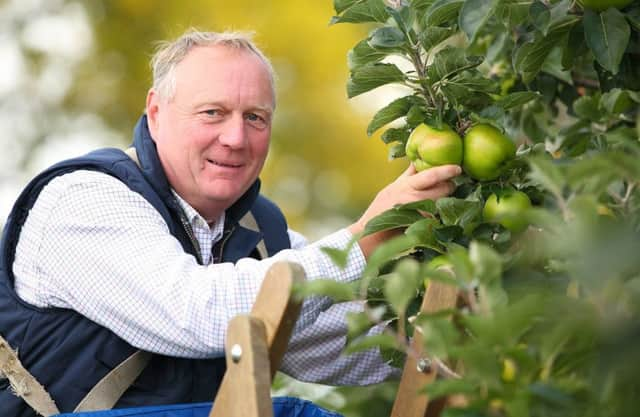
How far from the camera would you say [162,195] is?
8.16 feet

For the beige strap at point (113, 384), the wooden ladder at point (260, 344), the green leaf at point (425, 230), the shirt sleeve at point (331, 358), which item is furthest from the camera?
the shirt sleeve at point (331, 358)

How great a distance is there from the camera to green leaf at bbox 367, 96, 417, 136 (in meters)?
1.89

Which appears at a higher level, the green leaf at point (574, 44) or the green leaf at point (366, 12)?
the green leaf at point (366, 12)

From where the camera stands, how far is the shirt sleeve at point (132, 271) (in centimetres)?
190

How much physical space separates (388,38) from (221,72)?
0.84 m

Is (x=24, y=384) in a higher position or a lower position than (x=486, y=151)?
lower

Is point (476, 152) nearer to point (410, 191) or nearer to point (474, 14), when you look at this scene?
point (410, 191)

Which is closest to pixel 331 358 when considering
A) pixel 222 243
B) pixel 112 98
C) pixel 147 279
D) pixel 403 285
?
pixel 222 243

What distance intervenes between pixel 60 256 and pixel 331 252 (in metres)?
1.14

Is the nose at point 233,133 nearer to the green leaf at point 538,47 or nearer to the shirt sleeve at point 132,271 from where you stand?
the shirt sleeve at point 132,271

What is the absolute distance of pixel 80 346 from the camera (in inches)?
87.4

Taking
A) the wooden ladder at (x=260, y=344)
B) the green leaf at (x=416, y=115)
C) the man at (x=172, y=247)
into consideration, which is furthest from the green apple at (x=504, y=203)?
the wooden ladder at (x=260, y=344)

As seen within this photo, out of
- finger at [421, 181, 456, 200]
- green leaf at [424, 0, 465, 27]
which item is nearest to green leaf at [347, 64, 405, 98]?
green leaf at [424, 0, 465, 27]

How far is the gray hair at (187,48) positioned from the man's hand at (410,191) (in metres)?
0.84
